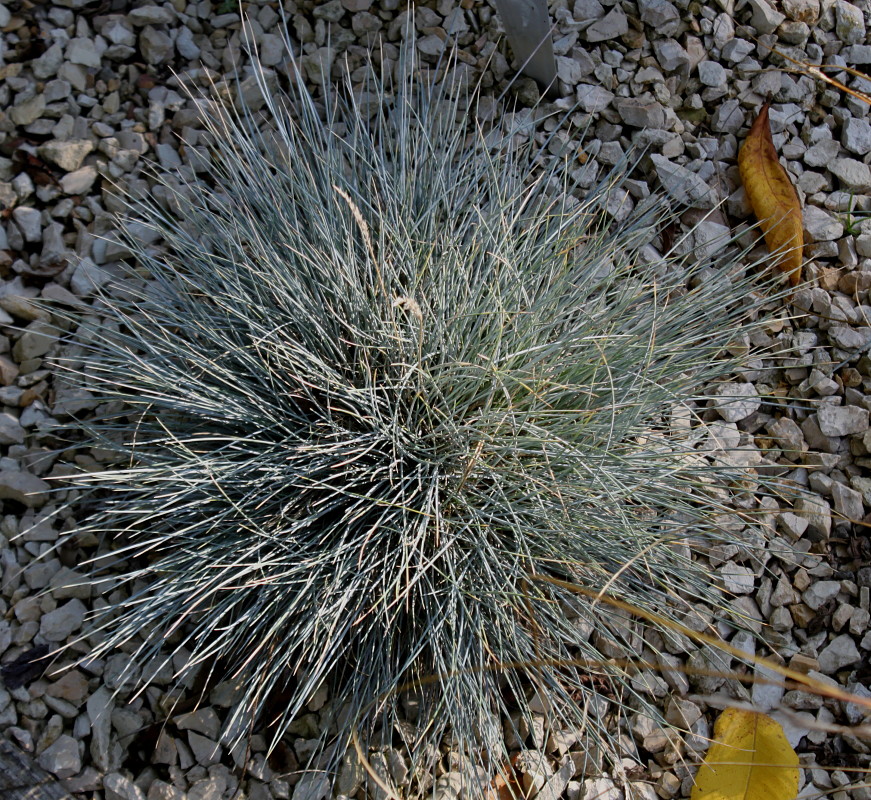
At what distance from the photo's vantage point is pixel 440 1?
2.36 metres

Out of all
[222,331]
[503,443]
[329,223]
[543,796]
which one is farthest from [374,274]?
[543,796]

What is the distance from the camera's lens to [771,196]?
7.00 feet

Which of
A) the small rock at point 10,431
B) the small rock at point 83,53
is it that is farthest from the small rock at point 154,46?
the small rock at point 10,431

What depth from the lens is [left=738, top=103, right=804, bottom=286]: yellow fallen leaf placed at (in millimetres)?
2102

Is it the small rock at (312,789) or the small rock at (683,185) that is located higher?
the small rock at (683,185)

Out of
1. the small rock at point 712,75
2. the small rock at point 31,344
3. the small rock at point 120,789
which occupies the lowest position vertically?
the small rock at point 120,789

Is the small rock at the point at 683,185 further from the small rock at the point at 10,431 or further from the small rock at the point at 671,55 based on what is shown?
the small rock at the point at 10,431

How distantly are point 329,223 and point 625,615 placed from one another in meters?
1.03

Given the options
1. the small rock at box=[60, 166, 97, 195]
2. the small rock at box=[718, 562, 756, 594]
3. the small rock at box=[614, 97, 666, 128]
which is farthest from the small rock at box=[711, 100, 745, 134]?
the small rock at box=[60, 166, 97, 195]

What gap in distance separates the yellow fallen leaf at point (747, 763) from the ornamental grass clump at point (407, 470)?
0.19 metres

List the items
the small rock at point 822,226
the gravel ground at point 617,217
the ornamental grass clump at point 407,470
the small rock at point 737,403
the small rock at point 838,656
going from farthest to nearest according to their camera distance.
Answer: the small rock at point 822,226 → the small rock at point 737,403 → the small rock at point 838,656 → the gravel ground at point 617,217 → the ornamental grass clump at point 407,470

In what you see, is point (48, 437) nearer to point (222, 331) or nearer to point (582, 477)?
point (222, 331)

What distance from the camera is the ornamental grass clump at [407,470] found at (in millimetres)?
1576

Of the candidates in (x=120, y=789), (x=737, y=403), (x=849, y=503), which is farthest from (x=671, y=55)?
(x=120, y=789)
